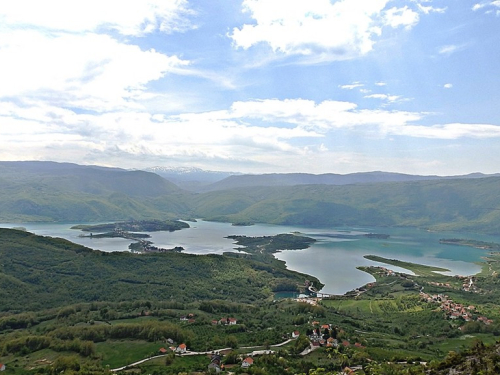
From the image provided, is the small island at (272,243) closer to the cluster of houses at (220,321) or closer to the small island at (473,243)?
the small island at (473,243)

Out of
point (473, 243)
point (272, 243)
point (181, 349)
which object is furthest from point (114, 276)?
point (473, 243)

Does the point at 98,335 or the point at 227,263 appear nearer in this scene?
the point at 98,335

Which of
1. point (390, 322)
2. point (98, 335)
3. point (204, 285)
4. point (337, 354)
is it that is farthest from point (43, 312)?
point (390, 322)

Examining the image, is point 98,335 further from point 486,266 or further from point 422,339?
point 486,266

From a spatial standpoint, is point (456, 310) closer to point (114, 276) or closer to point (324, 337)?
point (324, 337)

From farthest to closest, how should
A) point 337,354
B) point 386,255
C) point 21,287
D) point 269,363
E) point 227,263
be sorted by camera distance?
point 386,255 → point 227,263 → point 21,287 → point 337,354 → point 269,363

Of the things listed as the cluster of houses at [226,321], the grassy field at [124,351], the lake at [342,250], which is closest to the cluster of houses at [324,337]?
the cluster of houses at [226,321]

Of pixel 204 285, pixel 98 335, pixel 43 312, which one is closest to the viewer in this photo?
pixel 98 335

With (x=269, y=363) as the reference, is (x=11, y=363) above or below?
below
